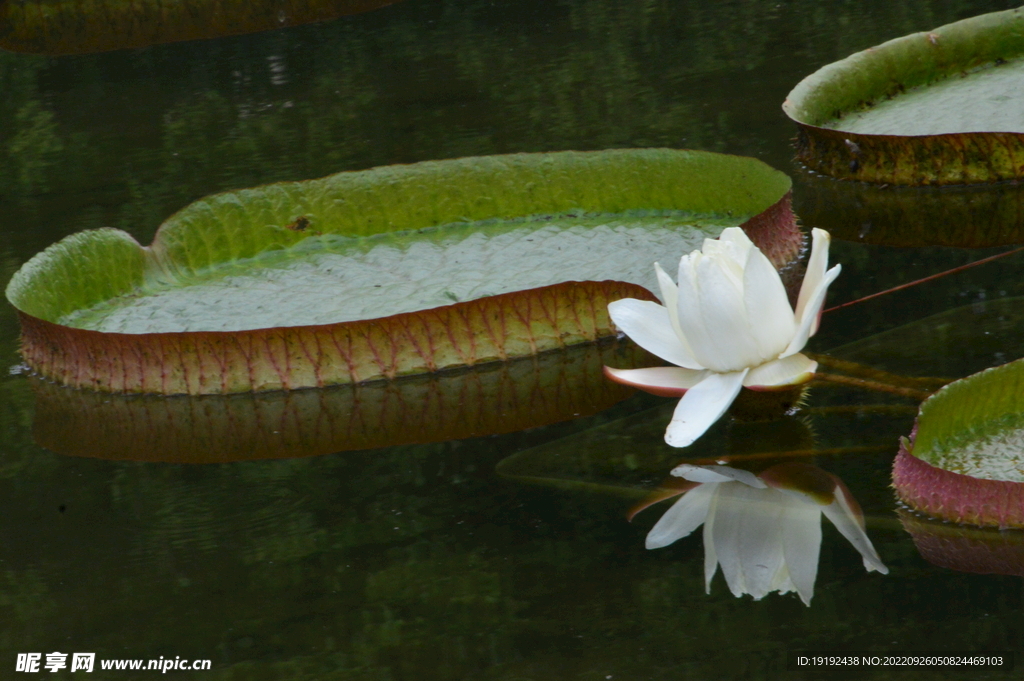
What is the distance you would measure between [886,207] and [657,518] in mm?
1174

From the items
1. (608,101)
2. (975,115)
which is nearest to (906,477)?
(975,115)

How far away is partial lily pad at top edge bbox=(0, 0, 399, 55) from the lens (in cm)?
430

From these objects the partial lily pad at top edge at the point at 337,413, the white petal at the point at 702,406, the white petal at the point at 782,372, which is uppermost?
the white petal at the point at 782,372

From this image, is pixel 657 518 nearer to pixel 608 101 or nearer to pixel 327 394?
pixel 327 394

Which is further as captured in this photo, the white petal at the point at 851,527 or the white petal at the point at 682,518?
the white petal at the point at 682,518

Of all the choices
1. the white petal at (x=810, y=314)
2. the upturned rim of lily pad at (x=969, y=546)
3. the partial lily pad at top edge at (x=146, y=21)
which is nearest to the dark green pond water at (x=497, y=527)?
the upturned rim of lily pad at (x=969, y=546)

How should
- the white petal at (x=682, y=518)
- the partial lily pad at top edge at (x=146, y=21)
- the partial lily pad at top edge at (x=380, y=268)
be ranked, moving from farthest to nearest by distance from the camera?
the partial lily pad at top edge at (x=146, y=21) → the partial lily pad at top edge at (x=380, y=268) → the white petal at (x=682, y=518)

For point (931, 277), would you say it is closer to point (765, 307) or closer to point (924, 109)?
point (765, 307)

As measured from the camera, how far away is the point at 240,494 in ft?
4.98

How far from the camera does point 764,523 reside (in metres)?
1.25

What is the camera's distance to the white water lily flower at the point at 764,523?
1.16m

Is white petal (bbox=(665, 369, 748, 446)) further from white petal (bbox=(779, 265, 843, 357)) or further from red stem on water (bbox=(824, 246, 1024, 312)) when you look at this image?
red stem on water (bbox=(824, 246, 1024, 312))

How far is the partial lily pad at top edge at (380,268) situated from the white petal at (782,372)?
0.37 metres

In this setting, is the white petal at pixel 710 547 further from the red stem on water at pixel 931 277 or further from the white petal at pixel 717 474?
the red stem on water at pixel 931 277
